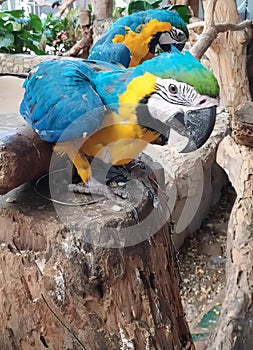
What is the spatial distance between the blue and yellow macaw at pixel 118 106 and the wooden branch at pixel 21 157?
2cm

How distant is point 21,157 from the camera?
2.14 feet

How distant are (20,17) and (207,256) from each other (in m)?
1.75

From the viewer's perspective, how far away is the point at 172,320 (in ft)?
2.41

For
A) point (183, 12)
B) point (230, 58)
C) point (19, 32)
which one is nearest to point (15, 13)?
point (19, 32)

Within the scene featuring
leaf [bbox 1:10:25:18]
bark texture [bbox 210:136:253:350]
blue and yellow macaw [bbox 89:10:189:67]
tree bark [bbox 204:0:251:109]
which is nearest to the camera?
blue and yellow macaw [bbox 89:10:189:67]

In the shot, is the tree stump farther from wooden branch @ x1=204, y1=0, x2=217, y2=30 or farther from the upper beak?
wooden branch @ x1=204, y1=0, x2=217, y2=30

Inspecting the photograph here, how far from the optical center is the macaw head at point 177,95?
596mm

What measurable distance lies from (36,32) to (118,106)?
2.29 metres

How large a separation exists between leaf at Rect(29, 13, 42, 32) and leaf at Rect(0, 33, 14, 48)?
0.21 metres

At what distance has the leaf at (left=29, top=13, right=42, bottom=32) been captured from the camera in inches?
106

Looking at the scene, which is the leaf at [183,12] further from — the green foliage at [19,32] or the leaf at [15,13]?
the leaf at [15,13]

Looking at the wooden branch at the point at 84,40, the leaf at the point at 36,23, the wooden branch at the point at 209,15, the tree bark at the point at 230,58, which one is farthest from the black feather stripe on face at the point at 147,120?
the leaf at the point at 36,23

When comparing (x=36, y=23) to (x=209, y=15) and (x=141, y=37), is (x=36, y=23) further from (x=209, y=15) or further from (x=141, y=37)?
(x=141, y=37)

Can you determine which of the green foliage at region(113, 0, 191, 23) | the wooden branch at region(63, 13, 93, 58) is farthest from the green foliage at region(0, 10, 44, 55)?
the green foliage at region(113, 0, 191, 23)
